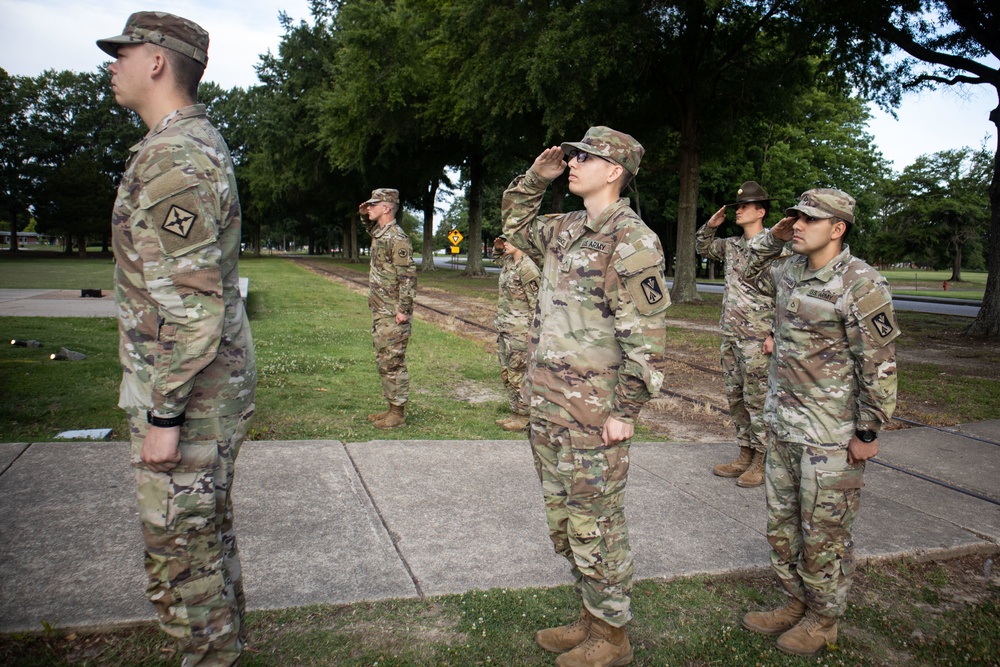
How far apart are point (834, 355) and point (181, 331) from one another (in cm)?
296

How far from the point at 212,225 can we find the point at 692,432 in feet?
19.4

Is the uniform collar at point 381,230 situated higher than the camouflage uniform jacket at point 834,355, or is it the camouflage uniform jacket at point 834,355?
the uniform collar at point 381,230

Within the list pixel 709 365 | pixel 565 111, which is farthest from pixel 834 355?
pixel 565 111

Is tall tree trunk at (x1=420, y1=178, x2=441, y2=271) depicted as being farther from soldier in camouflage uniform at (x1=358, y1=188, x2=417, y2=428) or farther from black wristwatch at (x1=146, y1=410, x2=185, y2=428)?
black wristwatch at (x1=146, y1=410, x2=185, y2=428)

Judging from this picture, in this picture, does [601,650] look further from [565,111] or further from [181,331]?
[565,111]

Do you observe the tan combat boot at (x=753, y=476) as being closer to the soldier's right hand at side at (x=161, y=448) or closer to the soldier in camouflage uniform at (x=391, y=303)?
the soldier in camouflage uniform at (x=391, y=303)

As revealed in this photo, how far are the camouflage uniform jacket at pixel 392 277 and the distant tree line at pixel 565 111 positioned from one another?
43.0ft

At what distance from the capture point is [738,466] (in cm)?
570

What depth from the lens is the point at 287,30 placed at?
152ft

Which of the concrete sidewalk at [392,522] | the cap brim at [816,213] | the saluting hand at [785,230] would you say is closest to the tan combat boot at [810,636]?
the concrete sidewalk at [392,522]

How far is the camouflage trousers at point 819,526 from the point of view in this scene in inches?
132

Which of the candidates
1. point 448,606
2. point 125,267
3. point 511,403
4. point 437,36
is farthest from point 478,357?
point 437,36

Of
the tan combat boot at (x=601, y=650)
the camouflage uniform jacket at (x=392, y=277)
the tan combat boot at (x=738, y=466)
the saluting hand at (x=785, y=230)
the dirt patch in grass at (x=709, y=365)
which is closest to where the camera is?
the tan combat boot at (x=601, y=650)

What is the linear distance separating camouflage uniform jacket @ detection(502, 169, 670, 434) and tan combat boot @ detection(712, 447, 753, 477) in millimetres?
2997
